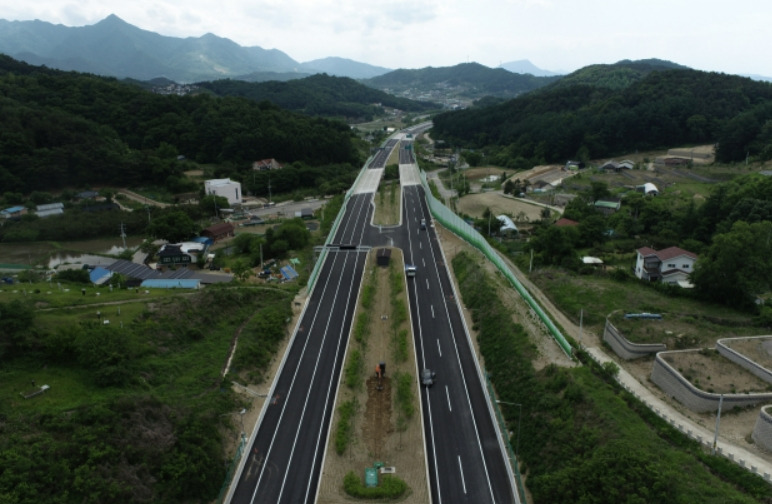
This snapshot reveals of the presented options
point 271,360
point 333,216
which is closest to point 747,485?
point 271,360

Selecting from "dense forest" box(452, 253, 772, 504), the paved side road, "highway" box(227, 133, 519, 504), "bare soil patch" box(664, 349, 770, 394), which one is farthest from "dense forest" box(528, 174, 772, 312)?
"highway" box(227, 133, 519, 504)

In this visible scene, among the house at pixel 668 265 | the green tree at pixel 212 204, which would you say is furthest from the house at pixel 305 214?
the house at pixel 668 265

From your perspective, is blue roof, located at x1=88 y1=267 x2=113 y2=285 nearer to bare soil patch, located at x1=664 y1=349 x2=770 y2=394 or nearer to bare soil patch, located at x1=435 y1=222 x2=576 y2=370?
bare soil patch, located at x1=435 y1=222 x2=576 y2=370

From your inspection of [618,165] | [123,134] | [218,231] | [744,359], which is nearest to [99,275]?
[218,231]

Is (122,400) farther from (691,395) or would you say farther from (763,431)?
(763,431)

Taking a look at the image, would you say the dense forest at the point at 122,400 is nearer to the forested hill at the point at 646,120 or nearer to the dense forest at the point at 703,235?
the dense forest at the point at 703,235

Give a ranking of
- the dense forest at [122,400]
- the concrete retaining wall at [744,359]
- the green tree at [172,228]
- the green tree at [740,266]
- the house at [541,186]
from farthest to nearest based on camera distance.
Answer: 1. the house at [541,186]
2. the green tree at [172,228]
3. the green tree at [740,266]
4. the concrete retaining wall at [744,359]
5. the dense forest at [122,400]
